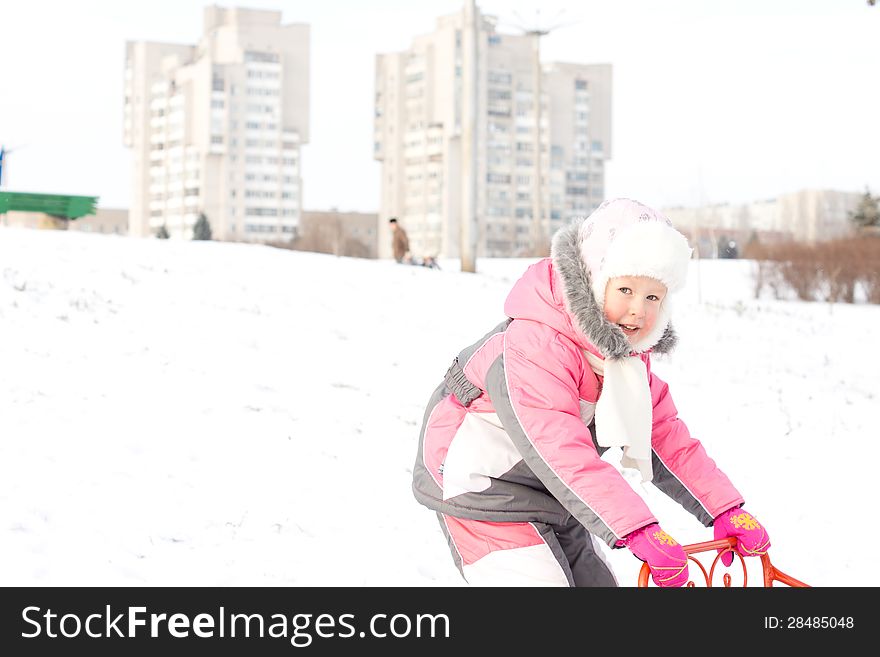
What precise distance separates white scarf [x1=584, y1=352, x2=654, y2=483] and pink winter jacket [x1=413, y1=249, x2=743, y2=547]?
53 mm

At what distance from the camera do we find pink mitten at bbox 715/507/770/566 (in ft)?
8.96

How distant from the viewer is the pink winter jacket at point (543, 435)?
259cm

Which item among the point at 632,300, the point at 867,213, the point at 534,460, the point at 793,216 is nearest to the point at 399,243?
the point at 632,300

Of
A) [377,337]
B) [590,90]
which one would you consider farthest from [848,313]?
[590,90]

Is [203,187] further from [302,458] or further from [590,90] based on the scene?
[302,458]

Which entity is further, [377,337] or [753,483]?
[377,337]

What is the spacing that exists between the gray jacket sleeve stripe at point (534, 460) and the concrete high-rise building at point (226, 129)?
4124 inches

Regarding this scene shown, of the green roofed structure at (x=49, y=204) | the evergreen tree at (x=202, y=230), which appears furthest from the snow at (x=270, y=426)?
the evergreen tree at (x=202, y=230)

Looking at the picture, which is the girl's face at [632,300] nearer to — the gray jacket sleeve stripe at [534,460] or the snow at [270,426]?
the gray jacket sleeve stripe at [534,460]

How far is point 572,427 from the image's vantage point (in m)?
2.62
